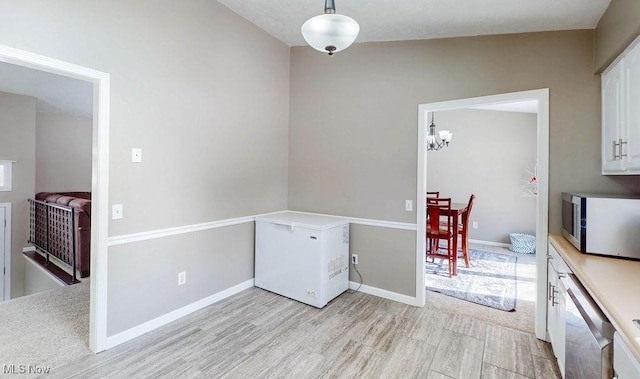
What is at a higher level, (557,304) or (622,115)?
(622,115)

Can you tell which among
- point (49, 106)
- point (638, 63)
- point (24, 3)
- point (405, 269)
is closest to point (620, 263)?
point (638, 63)

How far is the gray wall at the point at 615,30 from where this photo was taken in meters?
1.64

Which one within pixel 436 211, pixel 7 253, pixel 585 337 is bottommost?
pixel 7 253

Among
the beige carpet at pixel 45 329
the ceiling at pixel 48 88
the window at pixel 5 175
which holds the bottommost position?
the beige carpet at pixel 45 329

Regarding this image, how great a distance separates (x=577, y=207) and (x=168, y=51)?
336 centimetres

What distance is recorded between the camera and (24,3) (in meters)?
1.80

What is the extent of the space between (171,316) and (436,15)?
351cm

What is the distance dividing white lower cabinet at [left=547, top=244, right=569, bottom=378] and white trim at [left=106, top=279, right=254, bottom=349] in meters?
2.85

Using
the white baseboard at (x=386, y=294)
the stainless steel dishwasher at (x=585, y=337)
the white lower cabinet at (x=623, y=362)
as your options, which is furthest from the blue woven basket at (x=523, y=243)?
the white lower cabinet at (x=623, y=362)

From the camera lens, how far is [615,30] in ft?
6.16

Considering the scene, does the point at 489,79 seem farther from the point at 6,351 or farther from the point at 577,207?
the point at 6,351

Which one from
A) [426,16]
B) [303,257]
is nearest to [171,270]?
[303,257]

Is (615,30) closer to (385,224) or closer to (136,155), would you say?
(385,224)

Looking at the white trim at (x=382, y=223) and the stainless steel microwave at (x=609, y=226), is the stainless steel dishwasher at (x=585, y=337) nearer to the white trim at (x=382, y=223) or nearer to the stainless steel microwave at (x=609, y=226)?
the stainless steel microwave at (x=609, y=226)
